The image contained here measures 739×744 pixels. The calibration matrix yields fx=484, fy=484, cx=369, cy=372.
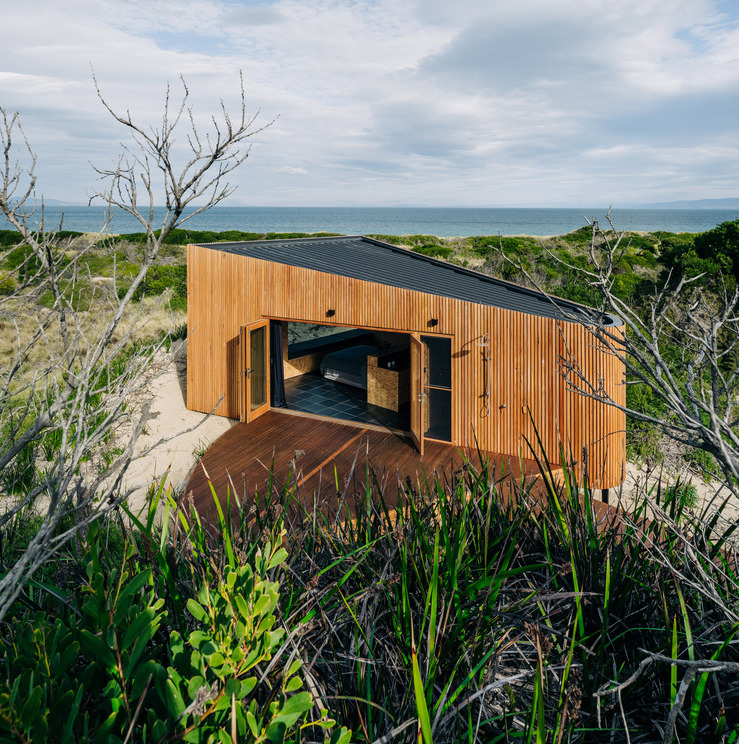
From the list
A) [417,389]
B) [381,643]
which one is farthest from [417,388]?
[381,643]

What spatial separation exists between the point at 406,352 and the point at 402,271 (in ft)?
6.05

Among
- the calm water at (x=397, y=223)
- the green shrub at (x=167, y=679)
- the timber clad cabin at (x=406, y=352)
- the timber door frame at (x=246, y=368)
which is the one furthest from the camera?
the calm water at (x=397, y=223)

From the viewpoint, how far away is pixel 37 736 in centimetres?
80

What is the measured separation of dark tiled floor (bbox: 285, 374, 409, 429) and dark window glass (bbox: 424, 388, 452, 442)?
733 millimetres

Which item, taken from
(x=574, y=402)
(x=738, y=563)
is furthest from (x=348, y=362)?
(x=738, y=563)

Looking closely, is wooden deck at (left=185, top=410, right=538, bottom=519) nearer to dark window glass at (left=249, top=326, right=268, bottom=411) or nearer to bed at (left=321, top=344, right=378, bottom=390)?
dark window glass at (left=249, top=326, right=268, bottom=411)

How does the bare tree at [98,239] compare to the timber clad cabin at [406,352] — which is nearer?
the bare tree at [98,239]

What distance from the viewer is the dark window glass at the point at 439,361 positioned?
7.88m

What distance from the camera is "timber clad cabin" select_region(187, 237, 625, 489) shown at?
7.05 metres

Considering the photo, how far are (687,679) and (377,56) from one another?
13258 mm

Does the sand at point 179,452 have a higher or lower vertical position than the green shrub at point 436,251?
lower

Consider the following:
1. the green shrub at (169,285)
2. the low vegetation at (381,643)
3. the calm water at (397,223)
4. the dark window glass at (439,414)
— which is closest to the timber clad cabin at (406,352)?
the dark window glass at (439,414)

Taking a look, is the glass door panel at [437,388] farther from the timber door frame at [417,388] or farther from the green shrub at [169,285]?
the green shrub at [169,285]

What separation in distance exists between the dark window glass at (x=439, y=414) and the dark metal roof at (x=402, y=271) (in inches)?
62.9
